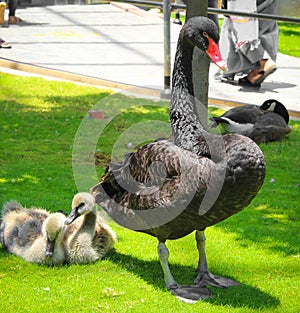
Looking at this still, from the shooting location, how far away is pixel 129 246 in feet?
19.8

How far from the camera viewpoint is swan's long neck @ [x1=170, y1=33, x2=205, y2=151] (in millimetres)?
5219

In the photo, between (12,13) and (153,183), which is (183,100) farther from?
(12,13)

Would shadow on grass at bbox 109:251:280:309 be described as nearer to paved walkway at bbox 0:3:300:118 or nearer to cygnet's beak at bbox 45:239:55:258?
cygnet's beak at bbox 45:239:55:258

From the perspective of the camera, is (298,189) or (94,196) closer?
(94,196)

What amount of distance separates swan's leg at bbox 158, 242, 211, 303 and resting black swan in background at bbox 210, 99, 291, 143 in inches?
144

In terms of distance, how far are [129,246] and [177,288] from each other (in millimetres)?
947

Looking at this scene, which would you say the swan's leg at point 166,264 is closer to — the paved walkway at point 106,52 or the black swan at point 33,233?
the black swan at point 33,233

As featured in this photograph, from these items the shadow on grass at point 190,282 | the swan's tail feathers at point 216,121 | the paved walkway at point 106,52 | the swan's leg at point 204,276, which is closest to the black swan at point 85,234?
the shadow on grass at point 190,282

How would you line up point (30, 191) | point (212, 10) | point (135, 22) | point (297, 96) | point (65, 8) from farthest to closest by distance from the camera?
point (65, 8) < point (135, 22) < point (297, 96) < point (212, 10) < point (30, 191)

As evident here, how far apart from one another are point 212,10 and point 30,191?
3.97 m

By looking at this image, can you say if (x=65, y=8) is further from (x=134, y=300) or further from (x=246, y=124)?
(x=134, y=300)

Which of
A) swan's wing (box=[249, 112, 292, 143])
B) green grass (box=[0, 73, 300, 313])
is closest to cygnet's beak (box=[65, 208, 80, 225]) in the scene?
green grass (box=[0, 73, 300, 313])

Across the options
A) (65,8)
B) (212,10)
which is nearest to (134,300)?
(212,10)

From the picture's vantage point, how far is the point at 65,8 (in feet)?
67.4
